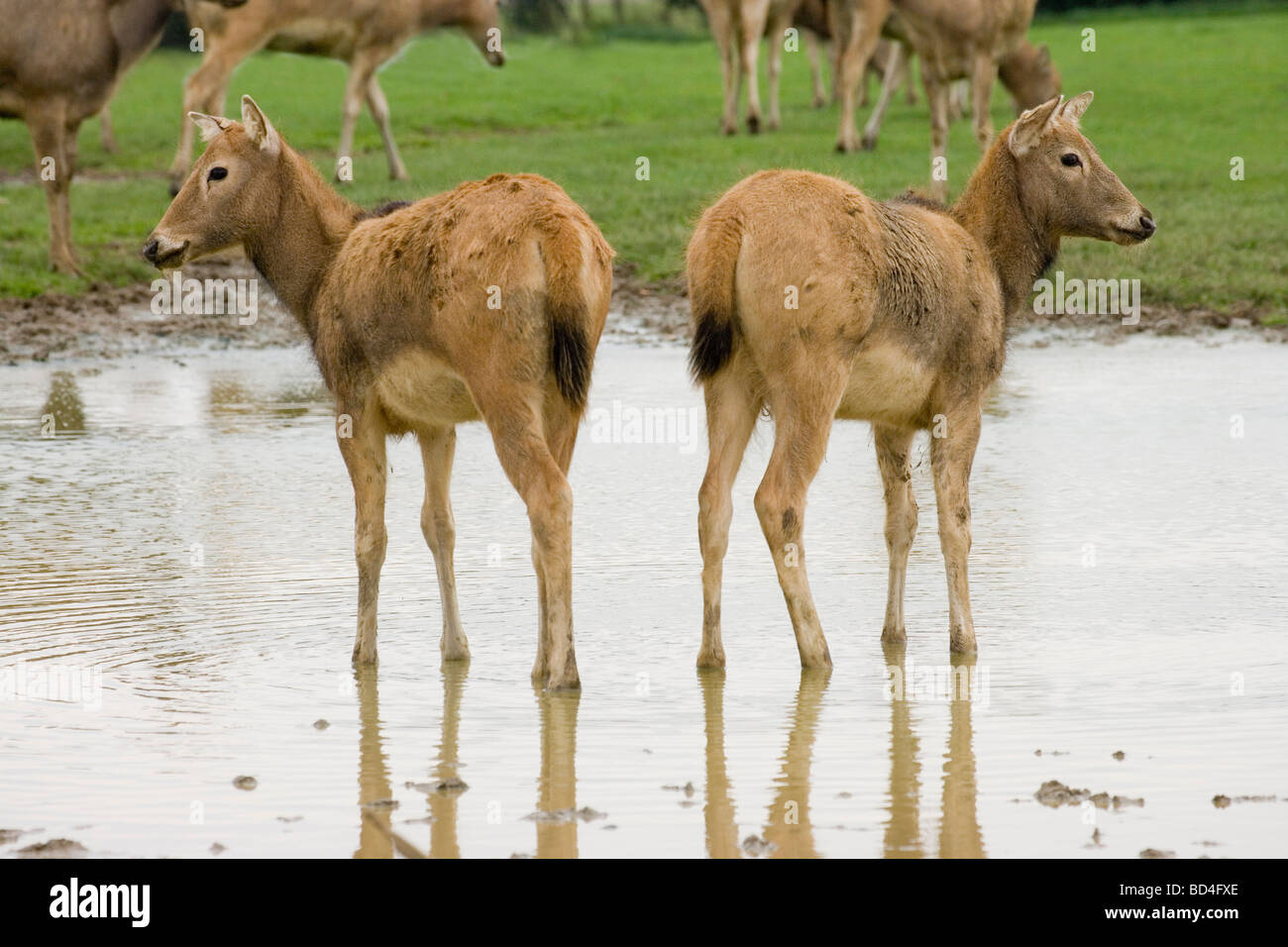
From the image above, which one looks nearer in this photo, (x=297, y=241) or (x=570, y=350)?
(x=570, y=350)

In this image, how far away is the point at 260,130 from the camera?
773 centimetres

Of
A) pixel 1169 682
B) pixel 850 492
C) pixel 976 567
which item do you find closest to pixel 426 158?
pixel 850 492

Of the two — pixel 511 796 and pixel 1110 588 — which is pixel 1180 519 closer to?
pixel 1110 588

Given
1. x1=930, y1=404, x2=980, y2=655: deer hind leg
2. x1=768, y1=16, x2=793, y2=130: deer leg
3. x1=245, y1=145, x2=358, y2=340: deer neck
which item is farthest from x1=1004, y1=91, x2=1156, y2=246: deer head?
x1=768, y1=16, x2=793, y2=130: deer leg

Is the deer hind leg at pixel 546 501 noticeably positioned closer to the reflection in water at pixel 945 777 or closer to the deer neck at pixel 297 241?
the reflection in water at pixel 945 777

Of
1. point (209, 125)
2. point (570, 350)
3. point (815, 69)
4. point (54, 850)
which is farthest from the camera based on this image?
point (815, 69)

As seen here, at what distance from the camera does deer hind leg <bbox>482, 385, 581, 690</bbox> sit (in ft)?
→ 22.1

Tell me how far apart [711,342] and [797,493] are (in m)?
0.61

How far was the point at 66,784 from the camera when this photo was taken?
18.9 feet

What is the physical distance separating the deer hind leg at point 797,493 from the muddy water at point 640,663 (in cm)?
18

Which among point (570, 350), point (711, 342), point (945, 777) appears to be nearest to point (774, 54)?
point (711, 342)

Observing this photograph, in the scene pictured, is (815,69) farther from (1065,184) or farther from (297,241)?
(297,241)

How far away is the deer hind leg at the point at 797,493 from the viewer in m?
6.99

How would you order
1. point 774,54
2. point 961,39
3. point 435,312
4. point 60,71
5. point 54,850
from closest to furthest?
point 54,850 → point 435,312 → point 60,71 → point 961,39 → point 774,54
